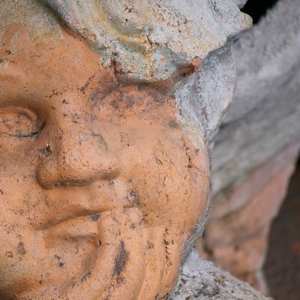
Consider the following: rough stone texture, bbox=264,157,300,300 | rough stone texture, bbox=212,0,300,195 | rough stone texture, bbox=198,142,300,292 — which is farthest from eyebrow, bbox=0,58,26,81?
rough stone texture, bbox=264,157,300,300

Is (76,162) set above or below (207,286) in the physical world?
above

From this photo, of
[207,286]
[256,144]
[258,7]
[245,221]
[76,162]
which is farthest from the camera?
[245,221]

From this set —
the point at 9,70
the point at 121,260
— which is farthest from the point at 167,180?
the point at 9,70

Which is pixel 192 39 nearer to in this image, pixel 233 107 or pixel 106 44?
pixel 106 44

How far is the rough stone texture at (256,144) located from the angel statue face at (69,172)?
2.24 feet

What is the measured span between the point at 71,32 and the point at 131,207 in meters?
0.25

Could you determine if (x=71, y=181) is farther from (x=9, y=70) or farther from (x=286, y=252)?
(x=286, y=252)

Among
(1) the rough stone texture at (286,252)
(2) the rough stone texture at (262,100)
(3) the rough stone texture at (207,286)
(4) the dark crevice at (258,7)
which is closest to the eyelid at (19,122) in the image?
(3) the rough stone texture at (207,286)

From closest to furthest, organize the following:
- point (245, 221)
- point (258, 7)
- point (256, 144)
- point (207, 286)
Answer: point (207, 286), point (258, 7), point (256, 144), point (245, 221)

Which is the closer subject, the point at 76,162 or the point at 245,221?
the point at 76,162

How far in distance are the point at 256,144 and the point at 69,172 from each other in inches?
41.1

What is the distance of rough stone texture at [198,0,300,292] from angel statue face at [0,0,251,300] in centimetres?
68

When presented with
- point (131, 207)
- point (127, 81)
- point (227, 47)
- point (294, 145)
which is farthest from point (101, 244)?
point (294, 145)

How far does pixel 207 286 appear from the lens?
1.02 m
